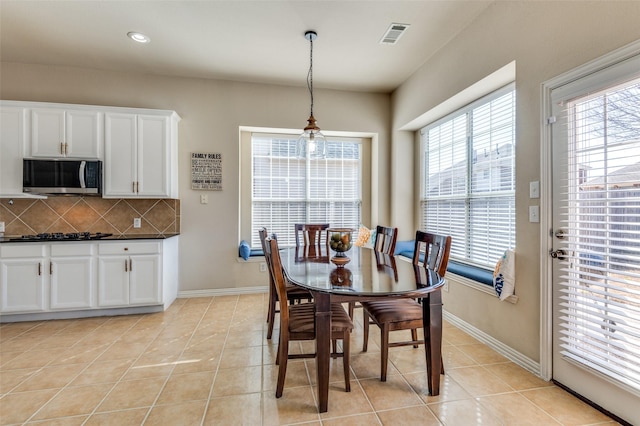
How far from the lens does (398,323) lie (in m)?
1.92

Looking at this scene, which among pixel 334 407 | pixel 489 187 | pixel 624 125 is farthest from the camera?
pixel 489 187

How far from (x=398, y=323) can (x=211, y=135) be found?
3298 millimetres

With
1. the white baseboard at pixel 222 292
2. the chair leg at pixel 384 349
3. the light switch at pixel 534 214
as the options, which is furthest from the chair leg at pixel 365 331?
the white baseboard at pixel 222 292

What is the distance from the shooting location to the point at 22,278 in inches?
119

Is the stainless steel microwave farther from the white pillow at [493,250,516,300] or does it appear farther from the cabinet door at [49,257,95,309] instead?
the white pillow at [493,250,516,300]

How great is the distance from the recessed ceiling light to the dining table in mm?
2705

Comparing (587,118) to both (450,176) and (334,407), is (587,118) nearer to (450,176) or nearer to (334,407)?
(450,176)

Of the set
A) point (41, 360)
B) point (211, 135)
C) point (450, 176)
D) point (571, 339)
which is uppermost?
point (211, 135)

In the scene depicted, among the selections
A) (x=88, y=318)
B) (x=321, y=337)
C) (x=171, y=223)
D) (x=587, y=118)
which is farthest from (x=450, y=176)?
(x=88, y=318)

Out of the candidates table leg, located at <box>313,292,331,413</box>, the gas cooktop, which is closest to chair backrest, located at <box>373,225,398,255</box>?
table leg, located at <box>313,292,331,413</box>

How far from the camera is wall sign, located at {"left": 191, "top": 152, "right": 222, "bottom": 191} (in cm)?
389

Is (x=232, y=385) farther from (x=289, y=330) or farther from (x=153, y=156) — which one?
(x=153, y=156)

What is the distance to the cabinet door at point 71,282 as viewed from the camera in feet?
10.1

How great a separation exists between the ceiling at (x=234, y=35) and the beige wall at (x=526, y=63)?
12.0 inches
